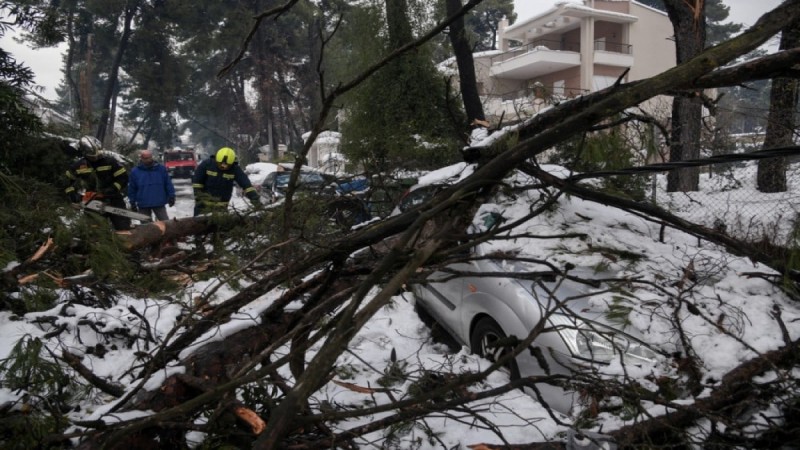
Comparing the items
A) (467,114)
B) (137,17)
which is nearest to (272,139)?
(137,17)

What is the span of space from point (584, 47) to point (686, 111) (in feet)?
63.5

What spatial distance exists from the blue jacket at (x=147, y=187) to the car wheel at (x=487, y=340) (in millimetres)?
5564

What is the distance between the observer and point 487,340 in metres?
3.65

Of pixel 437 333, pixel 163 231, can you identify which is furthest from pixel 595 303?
pixel 163 231

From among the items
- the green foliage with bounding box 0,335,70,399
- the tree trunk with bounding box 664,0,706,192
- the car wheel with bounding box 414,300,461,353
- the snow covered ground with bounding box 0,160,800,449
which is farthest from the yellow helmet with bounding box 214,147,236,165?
the tree trunk with bounding box 664,0,706,192

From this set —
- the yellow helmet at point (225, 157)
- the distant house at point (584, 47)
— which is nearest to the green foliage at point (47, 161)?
the yellow helmet at point (225, 157)

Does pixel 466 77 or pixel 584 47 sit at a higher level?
pixel 584 47

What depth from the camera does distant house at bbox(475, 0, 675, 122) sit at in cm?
2477

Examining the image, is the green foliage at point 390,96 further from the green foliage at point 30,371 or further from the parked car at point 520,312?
the green foliage at point 30,371

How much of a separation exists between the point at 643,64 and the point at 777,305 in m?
27.6

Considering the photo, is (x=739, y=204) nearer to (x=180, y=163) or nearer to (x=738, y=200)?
(x=738, y=200)

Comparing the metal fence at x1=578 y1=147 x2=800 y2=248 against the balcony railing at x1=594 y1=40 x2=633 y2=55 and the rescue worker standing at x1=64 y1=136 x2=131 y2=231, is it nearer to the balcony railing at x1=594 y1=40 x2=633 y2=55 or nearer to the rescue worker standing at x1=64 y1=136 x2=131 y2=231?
the rescue worker standing at x1=64 y1=136 x2=131 y2=231

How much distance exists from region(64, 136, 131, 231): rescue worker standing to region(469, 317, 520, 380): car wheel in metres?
4.89

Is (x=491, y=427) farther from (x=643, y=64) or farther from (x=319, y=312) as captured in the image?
(x=643, y=64)
